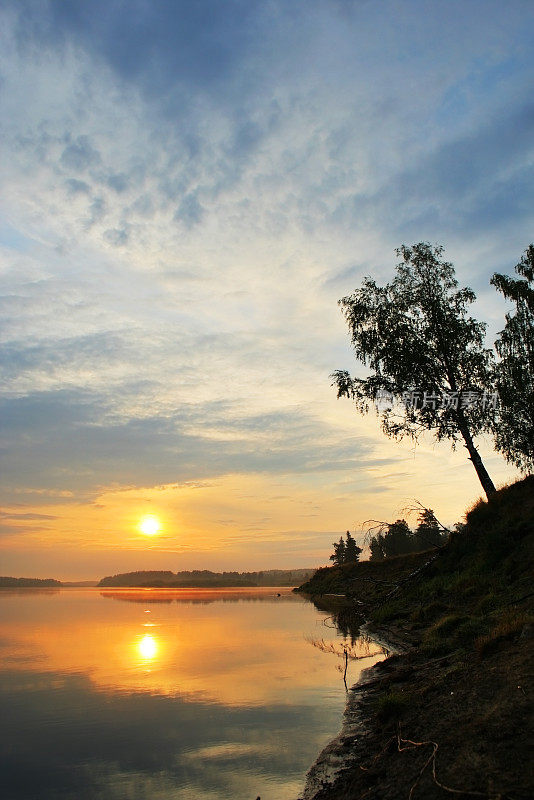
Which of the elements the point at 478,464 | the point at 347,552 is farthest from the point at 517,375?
the point at 347,552

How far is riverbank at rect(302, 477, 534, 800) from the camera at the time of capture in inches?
231

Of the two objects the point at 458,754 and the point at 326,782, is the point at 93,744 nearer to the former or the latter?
the point at 326,782

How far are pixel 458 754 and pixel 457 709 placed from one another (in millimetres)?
1874

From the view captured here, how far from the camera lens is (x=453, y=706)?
8164 mm

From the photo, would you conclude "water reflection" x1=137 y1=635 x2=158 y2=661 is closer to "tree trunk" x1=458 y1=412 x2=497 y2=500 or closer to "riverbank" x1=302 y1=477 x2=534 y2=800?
"riverbank" x1=302 y1=477 x2=534 y2=800

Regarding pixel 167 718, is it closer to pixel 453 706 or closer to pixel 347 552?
pixel 453 706

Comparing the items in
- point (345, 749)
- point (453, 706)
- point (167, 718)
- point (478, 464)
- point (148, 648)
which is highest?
point (478, 464)

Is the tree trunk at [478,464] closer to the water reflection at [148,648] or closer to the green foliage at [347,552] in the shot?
the water reflection at [148,648]

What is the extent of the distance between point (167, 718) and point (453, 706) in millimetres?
6314

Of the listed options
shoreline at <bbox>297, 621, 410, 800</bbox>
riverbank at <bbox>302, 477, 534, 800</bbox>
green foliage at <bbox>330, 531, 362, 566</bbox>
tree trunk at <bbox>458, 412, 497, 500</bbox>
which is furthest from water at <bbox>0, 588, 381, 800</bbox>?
green foliage at <bbox>330, 531, 362, 566</bbox>

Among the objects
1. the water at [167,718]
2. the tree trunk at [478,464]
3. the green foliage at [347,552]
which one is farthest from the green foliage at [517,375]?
the green foliage at [347,552]

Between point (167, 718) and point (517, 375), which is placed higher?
point (517, 375)

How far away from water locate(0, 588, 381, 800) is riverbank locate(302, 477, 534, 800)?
796 mm

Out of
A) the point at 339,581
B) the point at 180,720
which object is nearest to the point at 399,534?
the point at 339,581
